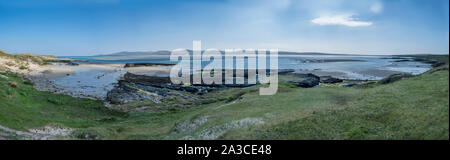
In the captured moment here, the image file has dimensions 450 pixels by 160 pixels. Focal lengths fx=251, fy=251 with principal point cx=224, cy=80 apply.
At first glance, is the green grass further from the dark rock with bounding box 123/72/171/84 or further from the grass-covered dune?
the dark rock with bounding box 123/72/171/84

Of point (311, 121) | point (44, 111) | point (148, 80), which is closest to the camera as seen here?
point (311, 121)

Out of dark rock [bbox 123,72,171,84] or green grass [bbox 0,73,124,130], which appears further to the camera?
dark rock [bbox 123,72,171,84]

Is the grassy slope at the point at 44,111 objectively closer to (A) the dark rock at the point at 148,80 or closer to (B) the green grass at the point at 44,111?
(B) the green grass at the point at 44,111

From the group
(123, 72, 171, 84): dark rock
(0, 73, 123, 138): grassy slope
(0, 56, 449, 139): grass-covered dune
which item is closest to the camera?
(0, 56, 449, 139): grass-covered dune

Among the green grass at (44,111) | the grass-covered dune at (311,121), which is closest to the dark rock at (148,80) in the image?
the green grass at (44,111)

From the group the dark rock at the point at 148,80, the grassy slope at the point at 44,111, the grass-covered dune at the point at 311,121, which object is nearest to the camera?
the grass-covered dune at the point at 311,121

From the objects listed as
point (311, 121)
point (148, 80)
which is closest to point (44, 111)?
point (311, 121)

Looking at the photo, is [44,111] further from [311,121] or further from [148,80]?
[148,80]

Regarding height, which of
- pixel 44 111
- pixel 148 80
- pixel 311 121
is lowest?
pixel 44 111

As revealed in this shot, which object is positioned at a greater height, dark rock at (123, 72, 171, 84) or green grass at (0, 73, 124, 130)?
dark rock at (123, 72, 171, 84)

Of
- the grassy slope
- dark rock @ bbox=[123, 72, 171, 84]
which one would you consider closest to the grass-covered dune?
the grassy slope

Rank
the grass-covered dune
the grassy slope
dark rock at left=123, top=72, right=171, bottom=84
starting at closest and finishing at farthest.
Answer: the grass-covered dune, the grassy slope, dark rock at left=123, top=72, right=171, bottom=84
